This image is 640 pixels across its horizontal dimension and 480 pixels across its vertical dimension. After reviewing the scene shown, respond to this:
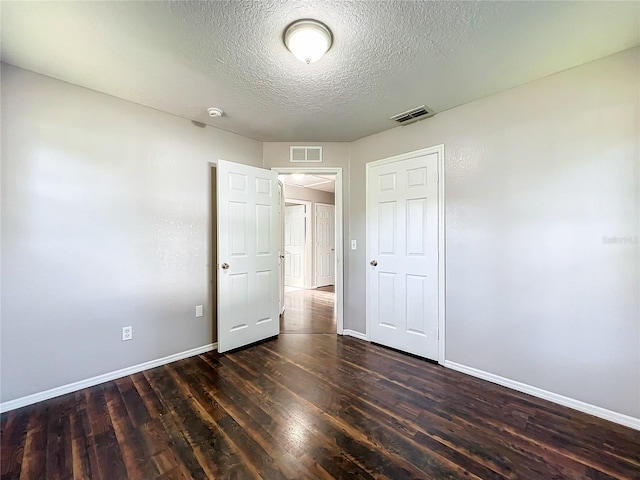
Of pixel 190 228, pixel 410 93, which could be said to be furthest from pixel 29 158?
pixel 410 93

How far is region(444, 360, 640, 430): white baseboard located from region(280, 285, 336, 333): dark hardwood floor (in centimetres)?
161

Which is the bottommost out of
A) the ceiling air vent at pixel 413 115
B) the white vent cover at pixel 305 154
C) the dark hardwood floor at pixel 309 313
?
the dark hardwood floor at pixel 309 313

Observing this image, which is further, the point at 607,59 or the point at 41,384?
the point at 41,384

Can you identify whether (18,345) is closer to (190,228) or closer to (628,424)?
(190,228)

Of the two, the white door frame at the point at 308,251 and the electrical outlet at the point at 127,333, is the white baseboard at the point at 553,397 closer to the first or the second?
the electrical outlet at the point at 127,333

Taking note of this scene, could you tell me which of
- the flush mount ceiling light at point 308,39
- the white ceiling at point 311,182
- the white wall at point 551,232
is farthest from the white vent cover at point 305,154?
the white ceiling at point 311,182

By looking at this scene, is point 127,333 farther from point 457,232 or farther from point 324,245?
point 324,245

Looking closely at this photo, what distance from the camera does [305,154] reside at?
3.44m

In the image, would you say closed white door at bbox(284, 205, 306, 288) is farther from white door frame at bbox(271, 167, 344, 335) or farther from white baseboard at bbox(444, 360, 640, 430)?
white baseboard at bbox(444, 360, 640, 430)

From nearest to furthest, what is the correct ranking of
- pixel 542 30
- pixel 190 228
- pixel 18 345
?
pixel 542 30 < pixel 18 345 < pixel 190 228

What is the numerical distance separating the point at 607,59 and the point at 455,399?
2600 millimetres

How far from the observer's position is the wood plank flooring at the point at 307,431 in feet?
4.64

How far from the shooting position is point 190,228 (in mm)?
2826

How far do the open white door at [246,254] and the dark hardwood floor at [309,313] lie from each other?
1.75 ft
